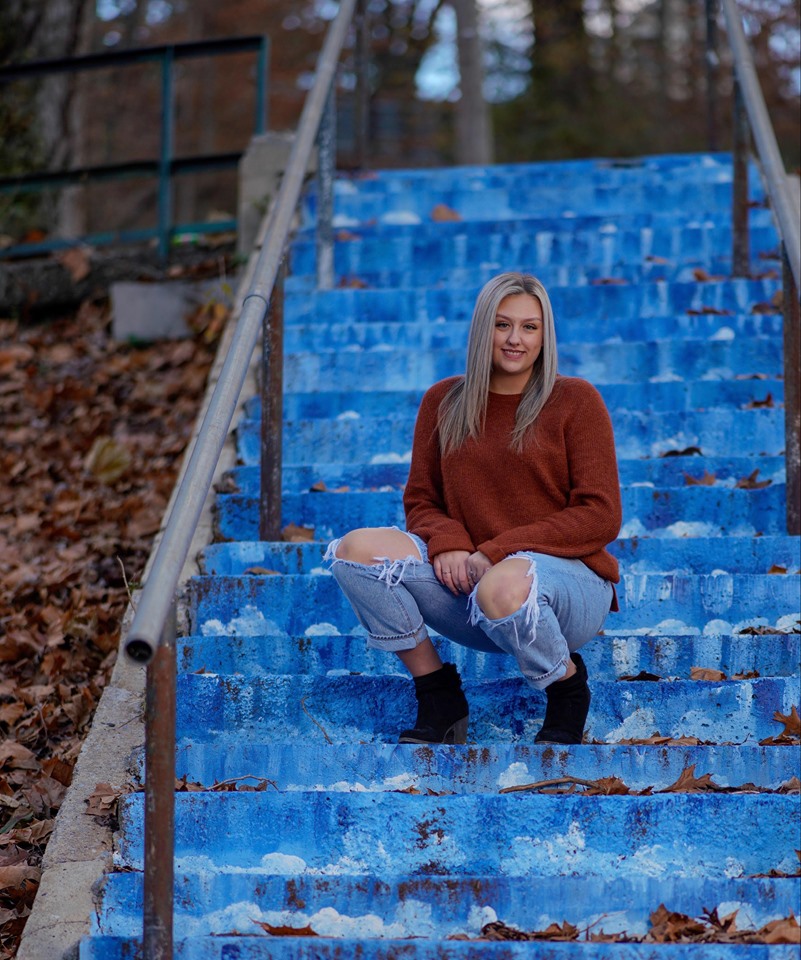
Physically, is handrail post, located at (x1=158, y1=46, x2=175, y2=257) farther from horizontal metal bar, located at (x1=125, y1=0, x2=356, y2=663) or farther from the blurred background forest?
the blurred background forest

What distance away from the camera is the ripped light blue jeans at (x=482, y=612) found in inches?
116

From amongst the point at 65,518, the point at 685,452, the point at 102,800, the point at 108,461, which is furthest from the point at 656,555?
the point at 108,461

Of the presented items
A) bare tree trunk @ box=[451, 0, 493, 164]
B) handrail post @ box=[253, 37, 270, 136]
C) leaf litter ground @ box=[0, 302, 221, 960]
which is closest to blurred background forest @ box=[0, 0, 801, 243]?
bare tree trunk @ box=[451, 0, 493, 164]

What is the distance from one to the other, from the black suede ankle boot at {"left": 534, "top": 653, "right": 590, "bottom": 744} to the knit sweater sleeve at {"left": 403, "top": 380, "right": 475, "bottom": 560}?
41 centimetres

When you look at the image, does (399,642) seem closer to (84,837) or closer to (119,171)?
(84,837)

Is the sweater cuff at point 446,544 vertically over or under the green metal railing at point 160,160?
under

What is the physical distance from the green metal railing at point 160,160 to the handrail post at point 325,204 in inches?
63.3

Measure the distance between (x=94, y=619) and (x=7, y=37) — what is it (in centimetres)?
597

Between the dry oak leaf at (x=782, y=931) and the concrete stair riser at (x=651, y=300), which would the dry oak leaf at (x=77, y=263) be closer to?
the concrete stair riser at (x=651, y=300)

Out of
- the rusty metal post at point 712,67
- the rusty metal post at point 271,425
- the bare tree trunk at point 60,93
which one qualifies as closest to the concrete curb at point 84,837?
the rusty metal post at point 271,425

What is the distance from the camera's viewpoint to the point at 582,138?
17.4 meters

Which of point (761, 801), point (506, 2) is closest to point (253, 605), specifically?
point (761, 801)

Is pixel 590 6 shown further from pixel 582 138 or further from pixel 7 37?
pixel 7 37

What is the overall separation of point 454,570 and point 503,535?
0.49 feet
